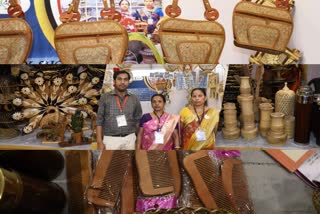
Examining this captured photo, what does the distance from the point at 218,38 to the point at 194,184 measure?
610 millimetres

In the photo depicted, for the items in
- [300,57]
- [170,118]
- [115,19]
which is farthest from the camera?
[300,57]

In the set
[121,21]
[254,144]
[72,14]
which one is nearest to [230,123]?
[254,144]

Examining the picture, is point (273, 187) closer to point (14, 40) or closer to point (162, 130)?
point (162, 130)

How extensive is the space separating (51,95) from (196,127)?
408mm

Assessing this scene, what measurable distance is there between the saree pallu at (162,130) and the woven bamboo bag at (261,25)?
2.29 ft

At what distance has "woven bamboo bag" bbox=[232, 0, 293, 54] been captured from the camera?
1464 mm

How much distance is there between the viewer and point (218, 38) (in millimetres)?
1358

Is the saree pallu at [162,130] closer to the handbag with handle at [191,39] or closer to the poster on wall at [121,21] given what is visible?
the handbag with handle at [191,39]

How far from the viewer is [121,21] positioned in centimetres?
245

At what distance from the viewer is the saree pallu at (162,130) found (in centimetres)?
93

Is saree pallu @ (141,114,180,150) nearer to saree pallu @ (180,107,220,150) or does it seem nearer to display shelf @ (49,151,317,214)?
saree pallu @ (180,107,220,150)

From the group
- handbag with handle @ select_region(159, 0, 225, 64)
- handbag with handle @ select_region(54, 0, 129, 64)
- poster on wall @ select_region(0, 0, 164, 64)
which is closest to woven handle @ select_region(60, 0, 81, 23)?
handbag with handle @ select_region(54, 0, 129, 64)

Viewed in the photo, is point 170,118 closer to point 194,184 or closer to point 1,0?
point 194,184

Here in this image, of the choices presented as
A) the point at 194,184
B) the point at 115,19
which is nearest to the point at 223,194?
the point at 194,184
